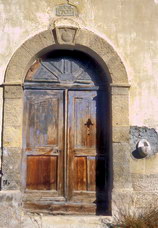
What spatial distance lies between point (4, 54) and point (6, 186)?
2.05 metres

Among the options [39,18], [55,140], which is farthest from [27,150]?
[39,18]

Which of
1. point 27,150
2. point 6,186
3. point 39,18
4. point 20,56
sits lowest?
point 6,186

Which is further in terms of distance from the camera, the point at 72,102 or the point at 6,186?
the point at 72,102

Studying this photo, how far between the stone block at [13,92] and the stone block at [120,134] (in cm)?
157

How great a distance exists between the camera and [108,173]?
4969 millimetres

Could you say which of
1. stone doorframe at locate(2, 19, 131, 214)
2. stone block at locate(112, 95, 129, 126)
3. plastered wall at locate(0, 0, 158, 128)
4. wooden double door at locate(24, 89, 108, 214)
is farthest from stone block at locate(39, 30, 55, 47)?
stone block at locate(112, 95, 129, 126)

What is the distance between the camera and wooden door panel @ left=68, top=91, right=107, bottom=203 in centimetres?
496

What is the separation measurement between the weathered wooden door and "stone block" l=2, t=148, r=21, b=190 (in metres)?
0.24

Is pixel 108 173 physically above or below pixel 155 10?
below

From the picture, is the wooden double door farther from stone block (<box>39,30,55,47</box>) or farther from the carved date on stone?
the carved date on stone

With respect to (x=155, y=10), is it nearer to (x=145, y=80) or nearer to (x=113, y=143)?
(x=145, y=80)

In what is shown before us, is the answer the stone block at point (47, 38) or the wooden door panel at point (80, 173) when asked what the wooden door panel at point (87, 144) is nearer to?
the wooden door panel at point (80, 173)

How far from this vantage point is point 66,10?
16.7ft

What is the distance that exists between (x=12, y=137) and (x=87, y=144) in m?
1.20
